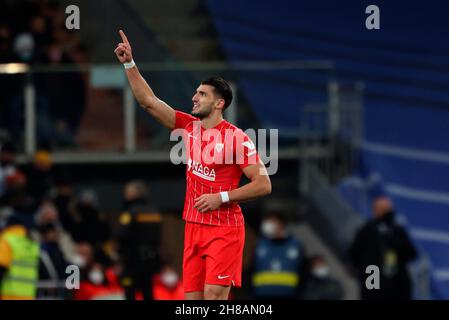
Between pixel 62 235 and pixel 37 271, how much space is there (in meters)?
2.67

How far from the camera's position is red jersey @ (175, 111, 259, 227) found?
9062 millimetres

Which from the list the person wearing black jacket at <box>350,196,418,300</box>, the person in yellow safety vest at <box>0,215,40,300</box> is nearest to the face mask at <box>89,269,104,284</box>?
the person in yellow safety vest at <box>0,215,40,300</box>

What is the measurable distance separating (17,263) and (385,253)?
3.76m

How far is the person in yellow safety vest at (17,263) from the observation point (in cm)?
1320

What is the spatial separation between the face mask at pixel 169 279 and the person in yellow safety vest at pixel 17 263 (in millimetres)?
1896

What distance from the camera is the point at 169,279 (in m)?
15.1

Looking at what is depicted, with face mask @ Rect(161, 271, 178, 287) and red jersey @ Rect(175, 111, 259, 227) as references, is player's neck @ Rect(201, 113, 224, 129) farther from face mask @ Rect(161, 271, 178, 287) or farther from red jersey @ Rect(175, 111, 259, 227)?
face mask @ Rect(161, 271, 178, 287)

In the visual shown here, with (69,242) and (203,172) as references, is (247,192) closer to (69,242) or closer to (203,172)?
(203,172)

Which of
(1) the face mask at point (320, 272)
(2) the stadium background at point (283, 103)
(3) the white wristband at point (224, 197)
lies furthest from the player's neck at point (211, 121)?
(2) the stadium background at point (283, 103)

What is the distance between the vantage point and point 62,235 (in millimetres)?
16531

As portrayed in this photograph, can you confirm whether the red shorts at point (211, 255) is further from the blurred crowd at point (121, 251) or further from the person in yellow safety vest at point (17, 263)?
the person in yellow safety vest at point (17, 263)

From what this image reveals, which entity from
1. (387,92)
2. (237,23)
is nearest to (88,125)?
(237,23)

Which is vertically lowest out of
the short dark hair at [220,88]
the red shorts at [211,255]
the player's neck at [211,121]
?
the red shorts at [211,255]

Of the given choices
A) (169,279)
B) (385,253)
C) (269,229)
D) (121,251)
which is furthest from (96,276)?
(385,253)
